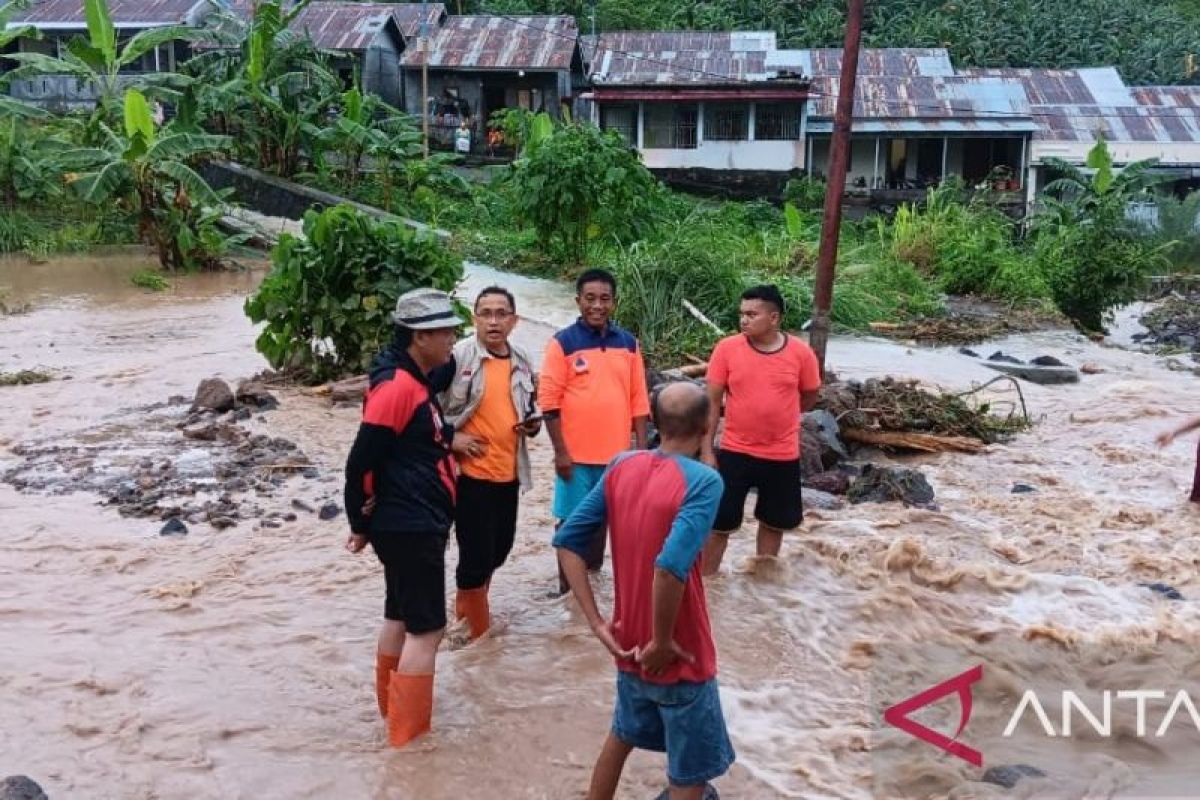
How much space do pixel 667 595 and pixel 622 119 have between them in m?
29.5

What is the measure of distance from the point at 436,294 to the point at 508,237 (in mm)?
18289

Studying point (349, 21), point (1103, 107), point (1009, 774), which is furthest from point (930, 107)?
point (1009, 774)

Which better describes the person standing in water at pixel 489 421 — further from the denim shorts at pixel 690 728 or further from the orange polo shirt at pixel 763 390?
the denim shorts at pixel 690 728

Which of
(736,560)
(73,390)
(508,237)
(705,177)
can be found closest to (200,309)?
(73,390)

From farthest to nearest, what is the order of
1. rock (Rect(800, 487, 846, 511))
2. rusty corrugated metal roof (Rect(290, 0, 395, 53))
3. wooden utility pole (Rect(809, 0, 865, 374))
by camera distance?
rusty corrugated metal roof (Rect(290, 0, 395, 53)) < wooden utility pole (Rect(809, 0, 865, 374)) < rock (Rect(800, 487, 846, 511))

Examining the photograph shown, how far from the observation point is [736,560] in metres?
6.41

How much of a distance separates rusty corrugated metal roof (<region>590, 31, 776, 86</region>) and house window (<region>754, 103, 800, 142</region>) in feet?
2.91

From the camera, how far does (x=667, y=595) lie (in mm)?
3021

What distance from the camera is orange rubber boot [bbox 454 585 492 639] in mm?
5035

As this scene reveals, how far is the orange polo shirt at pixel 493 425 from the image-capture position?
15.6 feet

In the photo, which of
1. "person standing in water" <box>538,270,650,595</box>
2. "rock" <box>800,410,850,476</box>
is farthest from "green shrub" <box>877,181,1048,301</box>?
"person standing in water" <box>538,270,650,595</box>

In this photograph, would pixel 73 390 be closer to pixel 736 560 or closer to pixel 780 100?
pixel 736 560

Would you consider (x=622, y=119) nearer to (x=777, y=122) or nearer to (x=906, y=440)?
(x=777, y=122)

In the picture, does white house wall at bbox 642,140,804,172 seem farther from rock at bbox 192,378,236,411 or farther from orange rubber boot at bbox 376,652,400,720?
orange rubber boot at bbox 376,652,400,720
